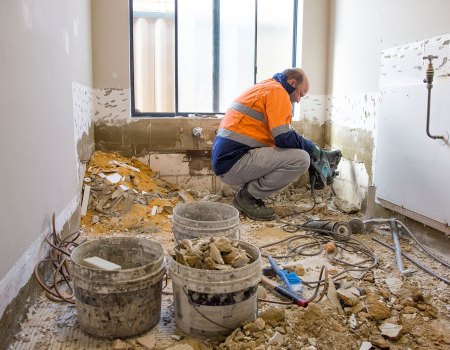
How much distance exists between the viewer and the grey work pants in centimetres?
343

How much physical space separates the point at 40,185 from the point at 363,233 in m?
2.28

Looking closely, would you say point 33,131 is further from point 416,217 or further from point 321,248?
point 416,217

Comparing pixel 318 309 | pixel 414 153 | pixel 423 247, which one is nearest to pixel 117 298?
pixel 318 309

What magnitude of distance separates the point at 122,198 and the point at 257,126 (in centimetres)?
130

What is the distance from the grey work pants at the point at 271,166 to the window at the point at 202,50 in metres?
1.36

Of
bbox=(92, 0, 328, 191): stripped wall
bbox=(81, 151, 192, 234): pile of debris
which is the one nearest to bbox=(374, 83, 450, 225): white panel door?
bbox=(92, 0, 328, 191): stripped wall

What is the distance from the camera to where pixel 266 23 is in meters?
4.65

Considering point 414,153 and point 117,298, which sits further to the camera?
point 414,153

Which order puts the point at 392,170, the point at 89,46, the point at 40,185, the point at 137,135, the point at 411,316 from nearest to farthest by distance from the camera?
1. the point at 411,316
2. the point at 40,185
3. the point at 392,170
4. the point at 89,46
5. the point at 137,135

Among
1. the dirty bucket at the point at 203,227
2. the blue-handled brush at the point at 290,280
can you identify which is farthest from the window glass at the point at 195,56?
the blue-handled brush at the point at 290,280

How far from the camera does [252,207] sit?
11.9ft

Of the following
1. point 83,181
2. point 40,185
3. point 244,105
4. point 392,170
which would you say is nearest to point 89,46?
point 83,181

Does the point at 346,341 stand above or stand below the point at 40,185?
below

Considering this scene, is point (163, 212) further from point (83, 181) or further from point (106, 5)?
point (106, 5)
